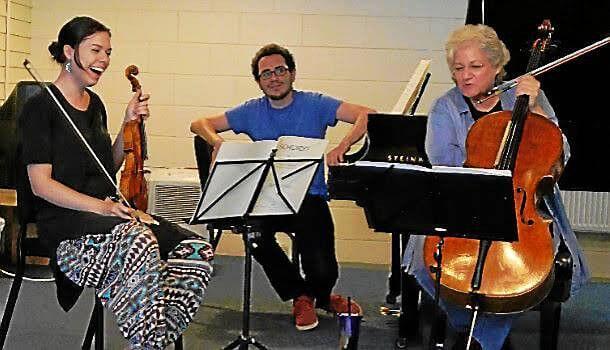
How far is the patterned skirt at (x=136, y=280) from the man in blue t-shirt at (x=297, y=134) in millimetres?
947

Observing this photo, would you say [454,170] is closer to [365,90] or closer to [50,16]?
[365,90]

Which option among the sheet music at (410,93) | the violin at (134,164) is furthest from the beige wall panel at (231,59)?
the violin at (134,164)

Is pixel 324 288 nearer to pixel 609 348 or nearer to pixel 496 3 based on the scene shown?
pixel 609 348

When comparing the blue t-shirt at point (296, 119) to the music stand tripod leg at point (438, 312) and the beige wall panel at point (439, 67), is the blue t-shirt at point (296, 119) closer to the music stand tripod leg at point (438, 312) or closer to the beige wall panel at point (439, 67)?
the music stand tripod leg at point (438, 312)

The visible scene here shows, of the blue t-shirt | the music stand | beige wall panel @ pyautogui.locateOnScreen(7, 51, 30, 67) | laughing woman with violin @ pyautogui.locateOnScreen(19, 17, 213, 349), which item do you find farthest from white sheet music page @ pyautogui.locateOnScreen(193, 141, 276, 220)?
beige wall panel @ pyautogui.locateOnScreen(7, 51, 30, 67)

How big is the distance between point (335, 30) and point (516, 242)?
2.71 metres

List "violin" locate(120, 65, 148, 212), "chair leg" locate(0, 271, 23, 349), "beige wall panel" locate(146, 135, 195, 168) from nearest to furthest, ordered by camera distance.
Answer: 1. "violin" locate(120, 65, 148, 212)
2. "chair leg" locate(0, 271, 23, 349)
3. "beige wall panel" locate(146, 135, 195, 168)

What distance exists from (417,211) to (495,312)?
400 mm

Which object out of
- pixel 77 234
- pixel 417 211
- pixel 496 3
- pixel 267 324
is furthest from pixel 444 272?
pixel 496 3

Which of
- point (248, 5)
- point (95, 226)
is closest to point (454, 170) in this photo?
point (95, 226)

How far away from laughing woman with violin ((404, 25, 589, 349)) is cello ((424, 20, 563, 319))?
5cm

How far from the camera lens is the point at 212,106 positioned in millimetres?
5000

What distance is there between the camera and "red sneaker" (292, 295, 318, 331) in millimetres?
3473

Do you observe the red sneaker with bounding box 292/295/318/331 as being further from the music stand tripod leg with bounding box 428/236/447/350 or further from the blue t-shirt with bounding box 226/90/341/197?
the music stand tripod leg with bounding box 428/236/447/350
